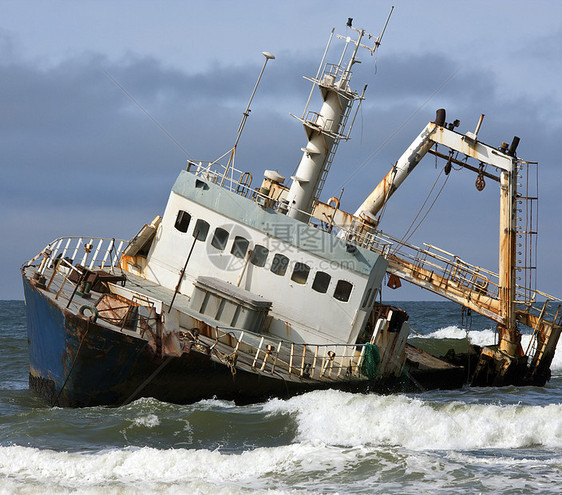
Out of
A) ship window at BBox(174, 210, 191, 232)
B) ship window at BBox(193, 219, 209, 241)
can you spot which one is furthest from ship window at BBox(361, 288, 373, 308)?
ship window at BBox(174, 210, 191, 232)

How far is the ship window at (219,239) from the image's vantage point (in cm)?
2293

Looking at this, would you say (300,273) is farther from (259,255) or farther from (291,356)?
(291,356)

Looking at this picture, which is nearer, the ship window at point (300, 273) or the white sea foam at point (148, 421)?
the white sea foam at point (148, 421)

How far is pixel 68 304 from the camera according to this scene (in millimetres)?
18562

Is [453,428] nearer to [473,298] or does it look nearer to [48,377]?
[48,377]

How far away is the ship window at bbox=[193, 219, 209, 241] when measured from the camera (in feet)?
75.8

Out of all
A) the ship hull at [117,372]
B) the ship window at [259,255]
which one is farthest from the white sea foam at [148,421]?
Answer: the ship window at [259,255]

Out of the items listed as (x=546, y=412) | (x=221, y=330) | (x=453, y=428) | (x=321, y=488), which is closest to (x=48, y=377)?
(x=221, y=330)

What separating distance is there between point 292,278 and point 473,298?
10.0 m

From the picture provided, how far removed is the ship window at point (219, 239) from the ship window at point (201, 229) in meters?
0.27

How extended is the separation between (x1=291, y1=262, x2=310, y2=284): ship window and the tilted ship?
0.08ft

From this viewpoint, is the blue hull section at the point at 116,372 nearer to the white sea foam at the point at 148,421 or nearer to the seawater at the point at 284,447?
the seawater at the point at 284,447

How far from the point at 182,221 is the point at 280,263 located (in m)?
2.95

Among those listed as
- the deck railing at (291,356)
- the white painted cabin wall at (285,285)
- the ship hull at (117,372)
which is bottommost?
the ship hull at (117,372)
